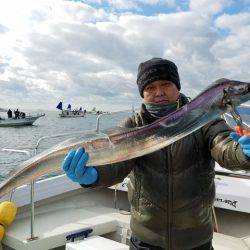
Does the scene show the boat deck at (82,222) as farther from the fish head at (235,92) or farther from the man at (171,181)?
the fish head at (235,92)

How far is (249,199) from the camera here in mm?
5449

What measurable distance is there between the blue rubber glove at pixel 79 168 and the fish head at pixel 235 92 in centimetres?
106

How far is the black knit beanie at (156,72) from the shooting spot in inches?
119

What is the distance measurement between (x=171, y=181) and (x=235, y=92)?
82 cm

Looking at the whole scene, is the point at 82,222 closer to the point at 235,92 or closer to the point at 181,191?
the point at 181,191

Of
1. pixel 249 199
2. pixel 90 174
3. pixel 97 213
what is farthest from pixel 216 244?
pixel 90 174

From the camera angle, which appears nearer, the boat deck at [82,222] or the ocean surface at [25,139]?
the boat deck at [82,222]

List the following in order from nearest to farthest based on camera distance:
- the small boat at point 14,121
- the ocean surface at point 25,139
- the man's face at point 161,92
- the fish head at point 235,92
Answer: the fish head at point 235,92 < the man's face at point 161,92 < the ocean surface at point 25,139 < the small boat at point 14,121

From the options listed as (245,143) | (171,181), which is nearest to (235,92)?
(245,143)

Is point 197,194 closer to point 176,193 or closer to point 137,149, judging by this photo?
point 176,193

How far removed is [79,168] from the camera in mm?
2752

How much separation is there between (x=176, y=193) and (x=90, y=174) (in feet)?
2.11

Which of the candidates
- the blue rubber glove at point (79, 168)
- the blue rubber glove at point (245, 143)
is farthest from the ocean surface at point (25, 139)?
the blue rubber glove at point (245, 143)

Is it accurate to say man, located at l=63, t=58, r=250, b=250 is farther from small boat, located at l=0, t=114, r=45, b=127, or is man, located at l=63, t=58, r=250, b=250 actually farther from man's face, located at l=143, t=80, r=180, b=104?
small boat, located at l=0, t=114, r=45, b=127
